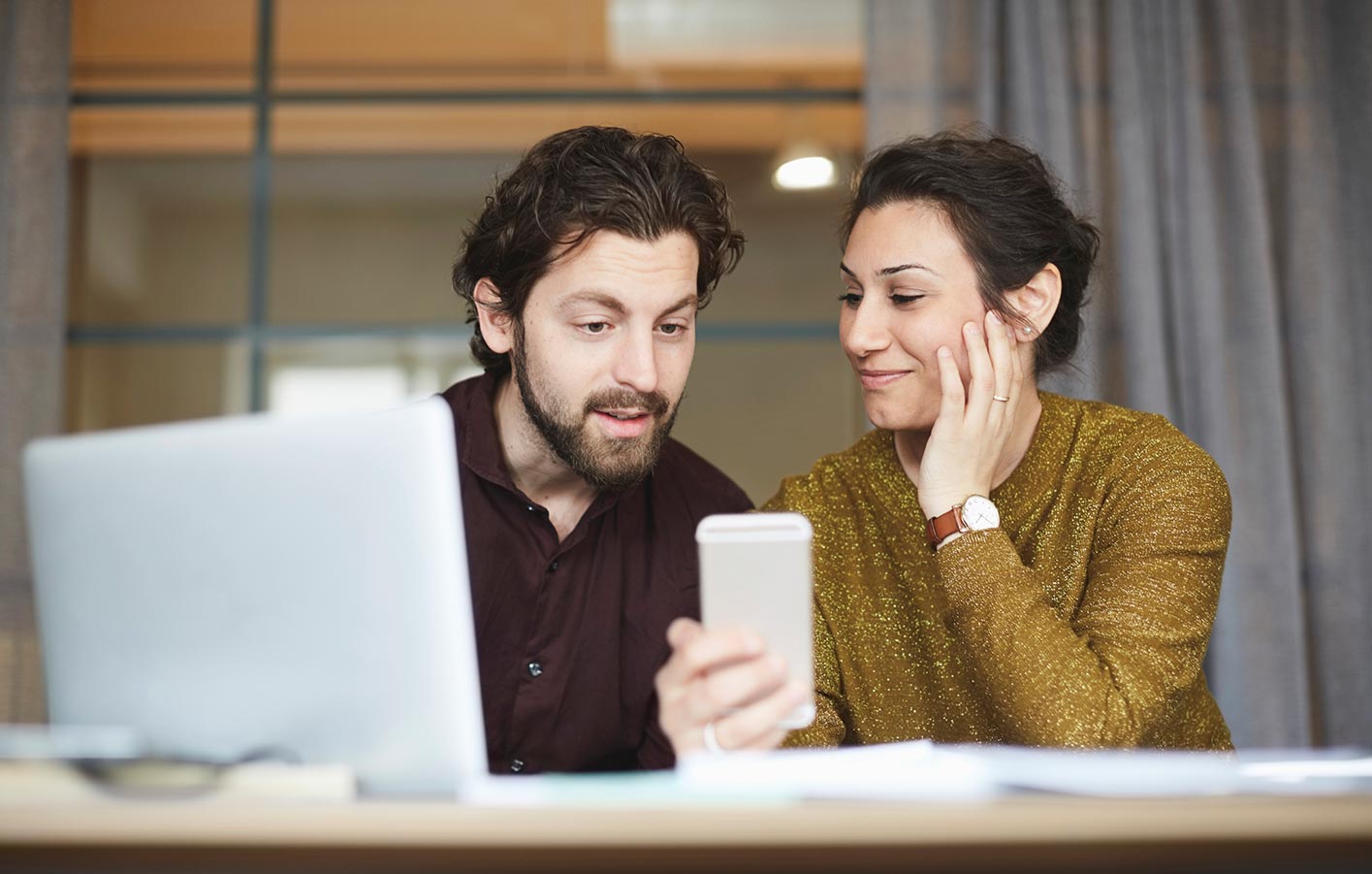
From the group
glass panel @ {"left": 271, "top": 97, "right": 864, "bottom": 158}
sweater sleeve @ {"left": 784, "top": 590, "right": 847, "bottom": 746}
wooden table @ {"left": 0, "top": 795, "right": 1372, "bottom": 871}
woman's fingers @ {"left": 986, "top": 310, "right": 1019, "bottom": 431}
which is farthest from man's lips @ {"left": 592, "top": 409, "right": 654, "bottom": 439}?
glass panel @ {"left": 271, "top": 97, "right": 864, "bottom": 158}

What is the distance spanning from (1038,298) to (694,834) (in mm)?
1434

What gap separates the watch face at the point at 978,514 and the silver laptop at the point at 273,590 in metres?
0.89

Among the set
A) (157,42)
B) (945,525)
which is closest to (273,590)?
(945,525)

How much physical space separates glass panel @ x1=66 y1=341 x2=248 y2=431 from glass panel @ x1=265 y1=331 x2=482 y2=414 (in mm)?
155

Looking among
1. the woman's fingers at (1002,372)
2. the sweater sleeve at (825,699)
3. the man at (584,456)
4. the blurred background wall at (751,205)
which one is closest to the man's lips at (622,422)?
the man at (584,456)

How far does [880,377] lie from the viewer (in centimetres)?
183

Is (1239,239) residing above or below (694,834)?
above

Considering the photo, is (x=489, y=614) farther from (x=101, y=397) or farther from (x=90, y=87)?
(x=90, y=87)

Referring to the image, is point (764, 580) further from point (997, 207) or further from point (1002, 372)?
point (997, 207)

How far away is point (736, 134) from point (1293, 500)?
2127 mm

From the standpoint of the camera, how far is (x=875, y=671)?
1.78m

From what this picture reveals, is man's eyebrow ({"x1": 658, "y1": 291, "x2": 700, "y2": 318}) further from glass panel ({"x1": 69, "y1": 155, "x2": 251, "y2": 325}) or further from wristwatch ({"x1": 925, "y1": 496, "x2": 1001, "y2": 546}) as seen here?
glass panel ({"x1": 69, "y1": 155, "x2": 251, "y2": 325})

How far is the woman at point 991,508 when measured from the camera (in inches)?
58.3

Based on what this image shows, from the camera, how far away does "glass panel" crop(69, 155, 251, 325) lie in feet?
13.3
